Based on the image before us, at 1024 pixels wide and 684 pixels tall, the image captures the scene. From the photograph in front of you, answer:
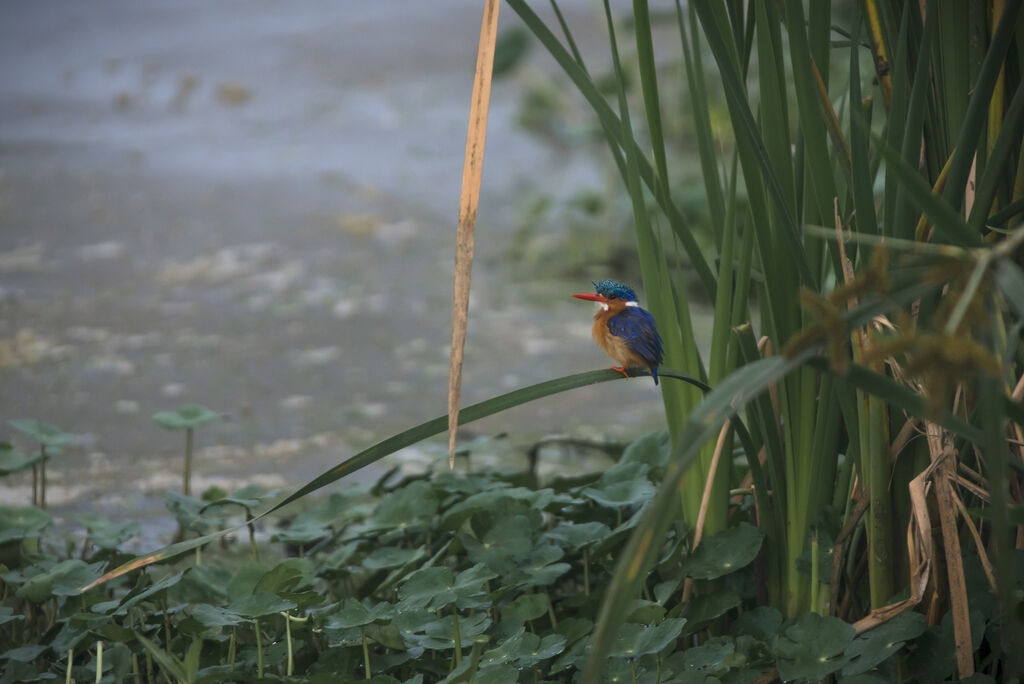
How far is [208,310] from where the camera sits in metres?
2.93

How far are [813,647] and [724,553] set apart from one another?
171mm

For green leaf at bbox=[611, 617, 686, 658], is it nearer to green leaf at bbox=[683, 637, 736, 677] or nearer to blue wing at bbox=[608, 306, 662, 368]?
green leaf at bbox=[683, 637, 736, 677]

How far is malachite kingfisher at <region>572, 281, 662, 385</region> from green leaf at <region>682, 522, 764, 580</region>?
200 millimetres

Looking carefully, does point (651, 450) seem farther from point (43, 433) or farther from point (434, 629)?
point (43, 433)

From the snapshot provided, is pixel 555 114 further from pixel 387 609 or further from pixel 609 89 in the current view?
pixel 387 609

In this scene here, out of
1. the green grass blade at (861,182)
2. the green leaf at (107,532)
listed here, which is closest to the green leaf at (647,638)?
the green grass blade at (861,182)

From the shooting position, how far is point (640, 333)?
3.66ft

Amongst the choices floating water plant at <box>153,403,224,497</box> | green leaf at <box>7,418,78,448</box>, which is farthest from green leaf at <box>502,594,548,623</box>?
green leaf at <box>7,418,78,448</box>

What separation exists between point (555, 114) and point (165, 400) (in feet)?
6.78

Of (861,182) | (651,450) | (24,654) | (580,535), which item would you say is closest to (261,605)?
(24,654)

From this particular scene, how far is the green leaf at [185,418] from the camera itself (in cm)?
166

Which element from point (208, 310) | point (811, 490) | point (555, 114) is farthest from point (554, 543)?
point (555, 114)

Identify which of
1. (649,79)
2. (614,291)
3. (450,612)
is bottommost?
(450,612)

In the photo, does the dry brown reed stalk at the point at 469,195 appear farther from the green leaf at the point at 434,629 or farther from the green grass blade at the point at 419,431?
the green leaf at the point at 434,629
